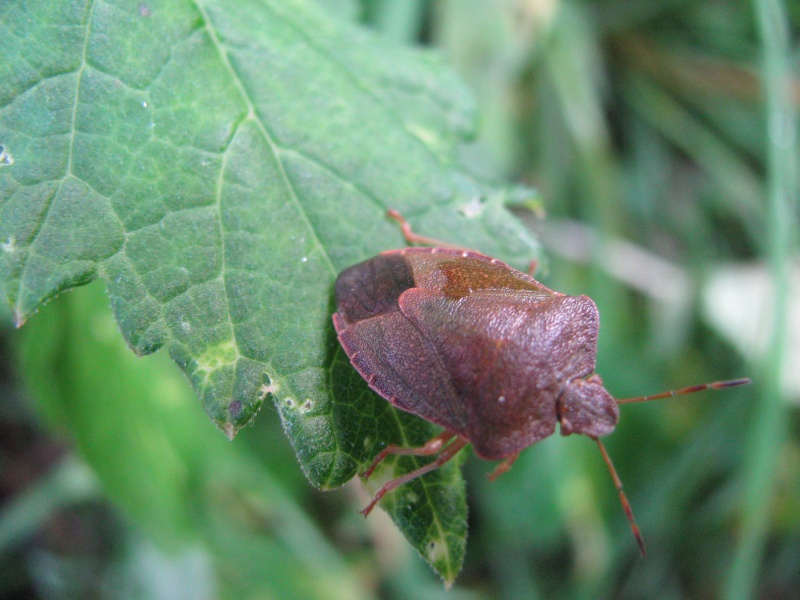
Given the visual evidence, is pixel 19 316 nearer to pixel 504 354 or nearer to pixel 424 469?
pixel 424 469

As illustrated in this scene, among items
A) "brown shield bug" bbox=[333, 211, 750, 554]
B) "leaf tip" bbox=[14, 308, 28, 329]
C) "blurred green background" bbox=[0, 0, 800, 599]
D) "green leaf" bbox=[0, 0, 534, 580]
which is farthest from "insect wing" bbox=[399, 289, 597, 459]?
"leaf tip" bbox=[14, 308, 28, 329]

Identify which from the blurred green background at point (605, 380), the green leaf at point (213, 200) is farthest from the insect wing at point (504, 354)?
the blurred green background at point (605, 380)

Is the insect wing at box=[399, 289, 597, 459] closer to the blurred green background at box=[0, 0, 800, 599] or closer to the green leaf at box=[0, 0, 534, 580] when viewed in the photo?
the green leaf at box=[0, 0, 534, 580]

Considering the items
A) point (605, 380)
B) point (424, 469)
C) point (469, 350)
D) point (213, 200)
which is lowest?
point (605, 380)

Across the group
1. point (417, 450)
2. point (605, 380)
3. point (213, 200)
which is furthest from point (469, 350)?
point (605, 380)

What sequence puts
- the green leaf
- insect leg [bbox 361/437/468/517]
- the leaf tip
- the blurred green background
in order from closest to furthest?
1. the leaf tip
2. the green leaf
3. insect leg [bbox 361/437/468/517]
4. the blurred green background

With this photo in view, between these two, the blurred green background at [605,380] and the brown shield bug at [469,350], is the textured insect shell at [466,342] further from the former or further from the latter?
the blurred green background at [605,380]

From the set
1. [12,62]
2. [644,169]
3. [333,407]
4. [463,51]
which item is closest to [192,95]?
[12,62]
